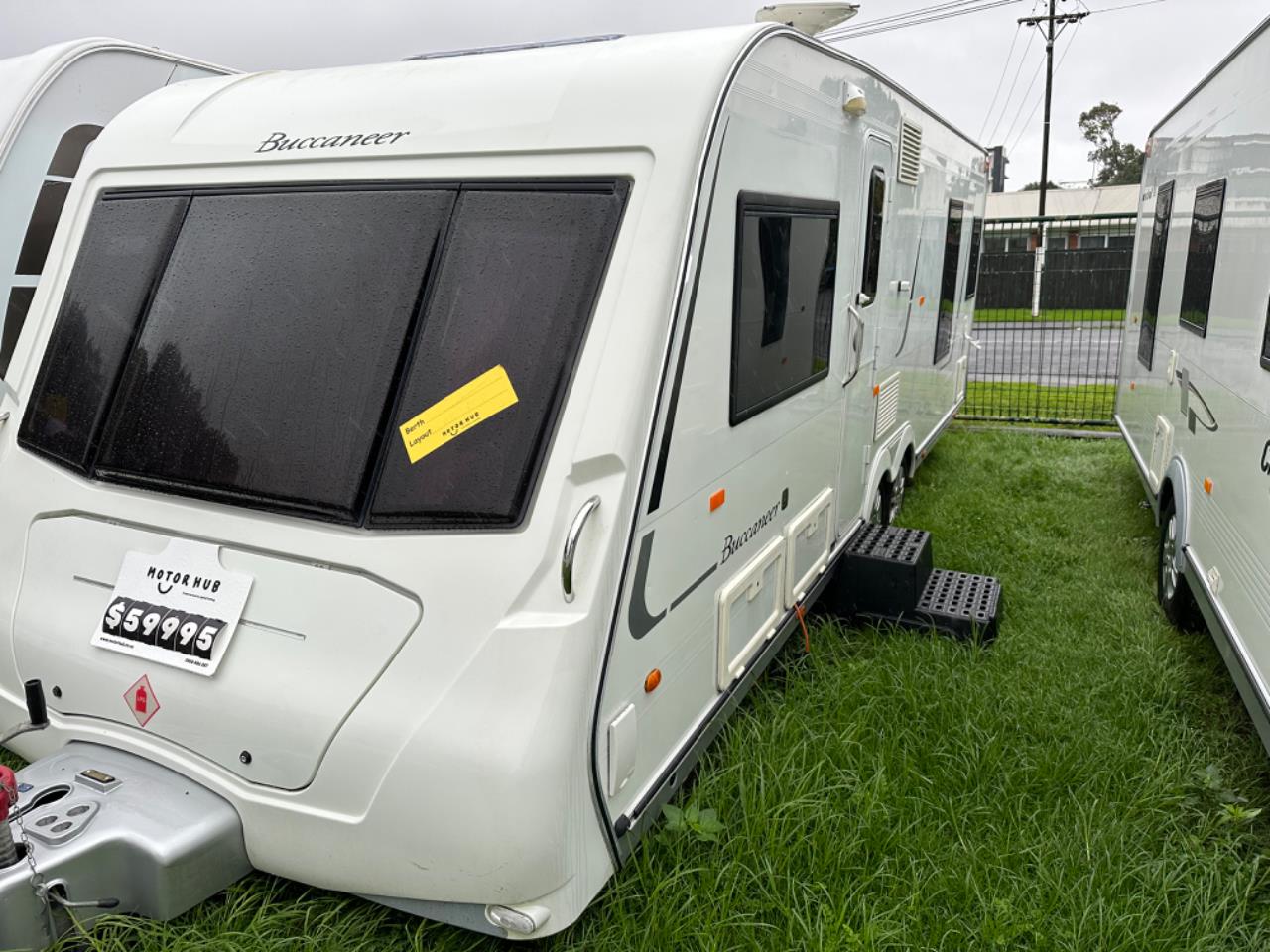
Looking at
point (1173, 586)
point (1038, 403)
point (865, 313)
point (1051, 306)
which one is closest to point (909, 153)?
point (865, 313)

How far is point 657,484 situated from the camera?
2594 millimetres

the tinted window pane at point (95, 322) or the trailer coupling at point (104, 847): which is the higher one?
the tinted window pane at point (95, 322)

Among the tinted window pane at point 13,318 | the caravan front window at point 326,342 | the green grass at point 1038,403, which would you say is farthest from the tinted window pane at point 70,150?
the green grass at point 1038,403

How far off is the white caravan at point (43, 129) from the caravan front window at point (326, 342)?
61.0 inches

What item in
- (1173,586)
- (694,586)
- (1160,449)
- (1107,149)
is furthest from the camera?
(1107,149)

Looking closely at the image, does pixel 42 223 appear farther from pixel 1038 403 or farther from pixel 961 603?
pixel 1038 403

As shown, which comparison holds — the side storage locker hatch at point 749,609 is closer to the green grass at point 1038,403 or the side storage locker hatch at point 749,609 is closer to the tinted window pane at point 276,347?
the tinted window pane at point 276,347

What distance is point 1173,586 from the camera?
4949mm

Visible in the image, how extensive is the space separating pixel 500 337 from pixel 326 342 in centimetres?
54

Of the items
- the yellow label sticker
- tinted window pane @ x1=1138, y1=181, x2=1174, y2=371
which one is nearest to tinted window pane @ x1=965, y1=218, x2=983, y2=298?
tinted window pane @ x1=1138, y1=181, x2=1174, y2=371

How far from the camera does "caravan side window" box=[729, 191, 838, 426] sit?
3.11 metres

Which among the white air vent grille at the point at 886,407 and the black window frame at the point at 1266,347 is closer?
the black window frame at the point at 1266,347

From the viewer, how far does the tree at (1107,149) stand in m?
44.5

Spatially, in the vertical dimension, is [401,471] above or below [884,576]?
above
